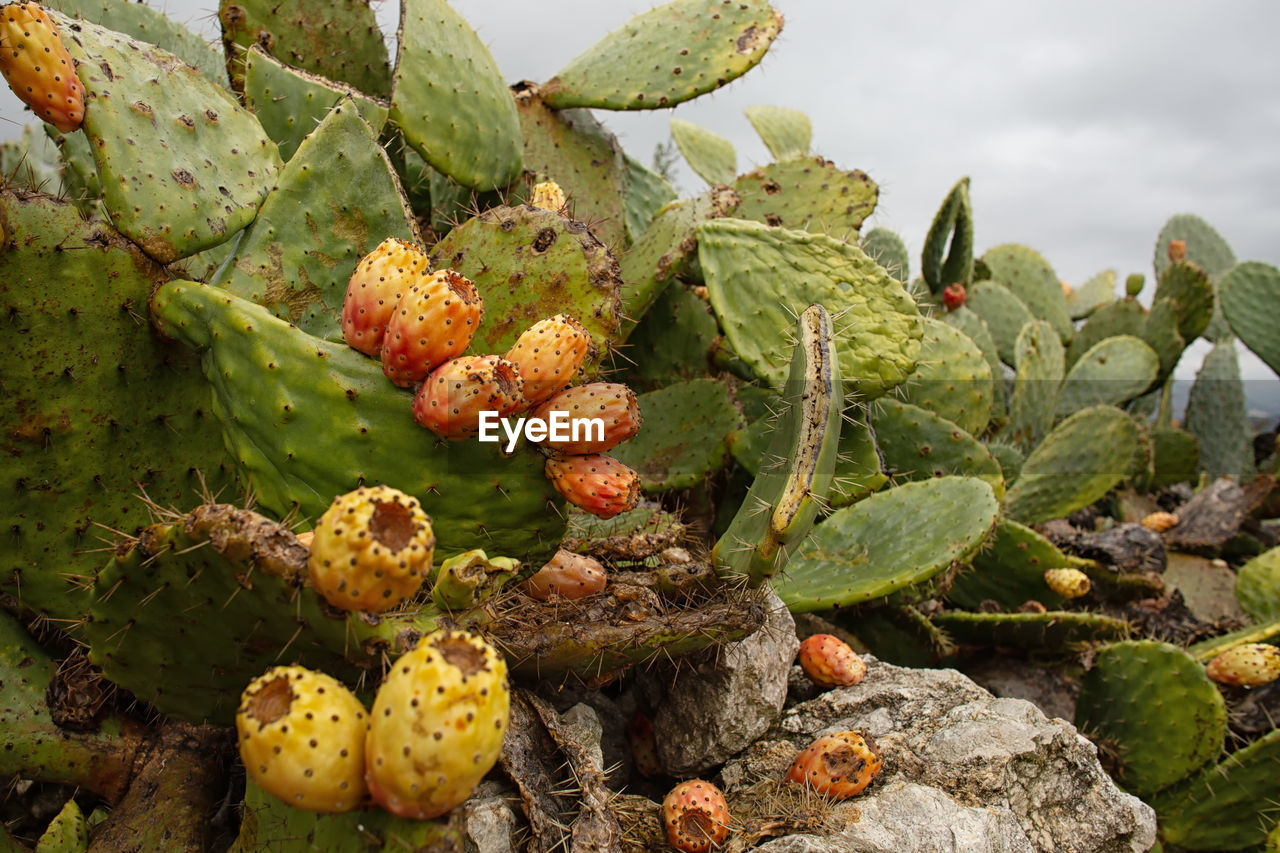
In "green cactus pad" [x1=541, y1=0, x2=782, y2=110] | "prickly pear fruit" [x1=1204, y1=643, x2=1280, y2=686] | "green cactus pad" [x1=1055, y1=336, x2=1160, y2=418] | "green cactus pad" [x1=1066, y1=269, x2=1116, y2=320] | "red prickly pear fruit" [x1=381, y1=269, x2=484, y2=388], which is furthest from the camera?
"green cactus pad" [x1=1066, y1=269, x2=1116, y2=320]

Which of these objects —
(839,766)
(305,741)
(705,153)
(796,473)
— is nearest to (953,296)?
(705,153)

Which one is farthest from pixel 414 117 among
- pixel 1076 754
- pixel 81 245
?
pixel 1076 754

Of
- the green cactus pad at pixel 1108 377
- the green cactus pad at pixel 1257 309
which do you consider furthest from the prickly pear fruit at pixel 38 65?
the green cactus pad at pixel 1257 309

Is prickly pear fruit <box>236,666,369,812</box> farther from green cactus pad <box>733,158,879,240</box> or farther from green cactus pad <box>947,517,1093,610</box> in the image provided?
green cactus pad <box>947,517,1093,610</box>

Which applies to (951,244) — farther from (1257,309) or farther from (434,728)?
(434,728)

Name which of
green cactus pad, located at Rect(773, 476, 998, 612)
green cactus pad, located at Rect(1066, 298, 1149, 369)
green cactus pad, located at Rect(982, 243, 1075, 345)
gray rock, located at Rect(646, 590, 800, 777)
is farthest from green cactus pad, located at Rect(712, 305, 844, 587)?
green cactus pad, located at Rect(1066, 298, 1149, 369)

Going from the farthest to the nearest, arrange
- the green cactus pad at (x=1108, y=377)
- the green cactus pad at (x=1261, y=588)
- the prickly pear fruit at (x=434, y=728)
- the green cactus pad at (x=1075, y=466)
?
the green cactus pad at (x=1108, y=377), the green cactus pad at (x=1075, y=466), the green cactus pad at (x=1261, y=588), the prickly pear fruit at (x=434, y=728)

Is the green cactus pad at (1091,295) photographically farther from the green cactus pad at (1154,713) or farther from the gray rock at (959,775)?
the gray rock at (959,775)
